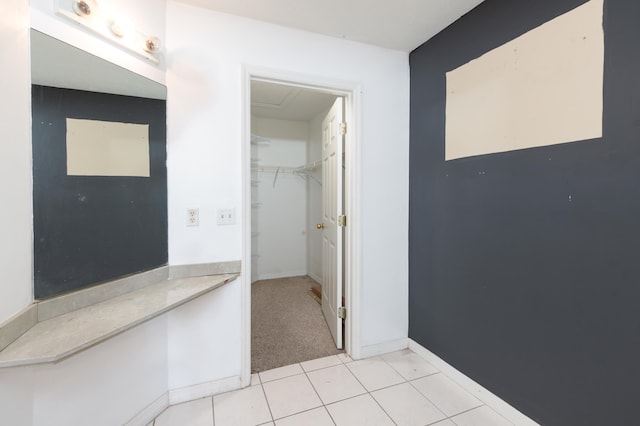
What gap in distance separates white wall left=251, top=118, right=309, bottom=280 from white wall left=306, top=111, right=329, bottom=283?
100 mm

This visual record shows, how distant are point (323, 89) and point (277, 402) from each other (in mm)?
2160

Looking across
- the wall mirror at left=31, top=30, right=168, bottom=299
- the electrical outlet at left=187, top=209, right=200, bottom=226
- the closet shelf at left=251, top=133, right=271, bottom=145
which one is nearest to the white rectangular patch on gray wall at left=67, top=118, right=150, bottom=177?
the wall mirror at left=31, top=30, right=168, bottom=299

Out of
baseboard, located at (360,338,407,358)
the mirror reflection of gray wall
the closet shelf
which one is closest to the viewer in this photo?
the mirror reflection of gray wall

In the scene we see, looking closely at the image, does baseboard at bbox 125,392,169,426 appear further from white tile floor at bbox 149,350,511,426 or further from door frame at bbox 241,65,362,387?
door frame at bbox 241,65,362,387

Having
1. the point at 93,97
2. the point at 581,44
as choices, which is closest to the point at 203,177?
the point at 93,97

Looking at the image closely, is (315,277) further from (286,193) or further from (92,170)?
(92,170)

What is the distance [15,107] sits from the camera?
102cm

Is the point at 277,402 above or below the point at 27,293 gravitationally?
below

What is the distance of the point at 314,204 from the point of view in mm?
4254

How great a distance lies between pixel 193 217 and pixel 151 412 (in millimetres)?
1137

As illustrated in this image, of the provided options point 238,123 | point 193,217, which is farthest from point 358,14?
point 193,217

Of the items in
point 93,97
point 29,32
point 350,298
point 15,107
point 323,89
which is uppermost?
point 323,89

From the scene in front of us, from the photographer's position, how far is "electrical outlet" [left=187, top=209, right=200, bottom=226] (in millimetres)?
1720

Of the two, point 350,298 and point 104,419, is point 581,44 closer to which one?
point 350,298
